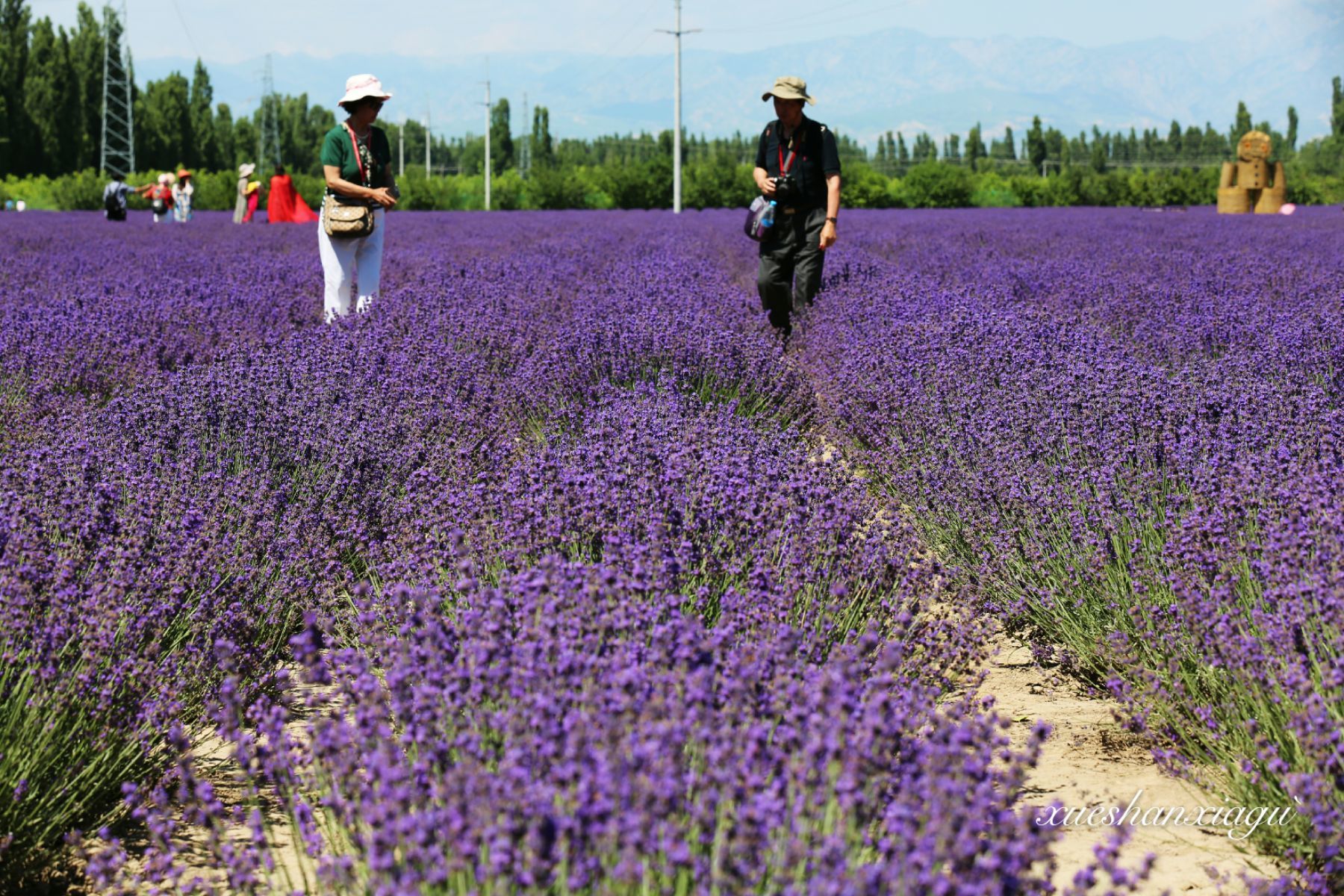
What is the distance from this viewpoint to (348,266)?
6297 mm

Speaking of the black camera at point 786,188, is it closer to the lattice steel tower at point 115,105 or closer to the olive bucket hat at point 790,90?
the olive bucket hat at point 790,90

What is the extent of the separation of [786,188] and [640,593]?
14.8 feet

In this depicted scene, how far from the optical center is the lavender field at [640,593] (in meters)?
1.44

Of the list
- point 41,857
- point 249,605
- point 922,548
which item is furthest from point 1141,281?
point 41,857

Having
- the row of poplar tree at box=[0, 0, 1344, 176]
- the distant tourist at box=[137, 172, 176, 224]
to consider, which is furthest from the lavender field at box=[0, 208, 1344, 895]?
the row of poplar tree at box=[0, 0, 1344, 176]

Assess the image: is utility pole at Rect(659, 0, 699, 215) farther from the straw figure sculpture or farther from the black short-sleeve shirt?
the black short-sleeve shirt

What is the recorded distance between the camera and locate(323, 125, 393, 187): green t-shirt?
5.89m

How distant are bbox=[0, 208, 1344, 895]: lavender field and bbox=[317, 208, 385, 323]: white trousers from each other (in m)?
0.66

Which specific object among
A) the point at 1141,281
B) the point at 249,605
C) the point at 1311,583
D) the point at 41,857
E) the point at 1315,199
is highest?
the point at 1315,199

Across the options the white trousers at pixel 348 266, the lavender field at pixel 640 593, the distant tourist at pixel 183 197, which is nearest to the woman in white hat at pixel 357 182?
the white trousers at pixel 348 266

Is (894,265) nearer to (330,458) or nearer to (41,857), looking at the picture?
(330,458)

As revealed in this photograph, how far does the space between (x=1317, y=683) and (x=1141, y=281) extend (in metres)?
5.35

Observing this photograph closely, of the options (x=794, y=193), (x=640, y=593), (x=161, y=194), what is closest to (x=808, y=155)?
(x=794, y=193)

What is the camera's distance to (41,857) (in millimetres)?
2004
